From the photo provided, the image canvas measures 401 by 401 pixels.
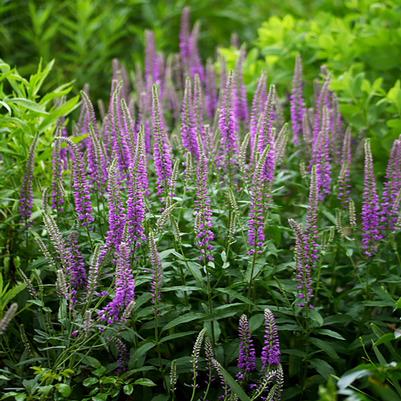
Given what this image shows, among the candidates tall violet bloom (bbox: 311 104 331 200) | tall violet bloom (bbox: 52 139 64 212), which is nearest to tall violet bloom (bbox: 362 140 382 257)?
tall violet bloom (bbox: 311 104 331 200)

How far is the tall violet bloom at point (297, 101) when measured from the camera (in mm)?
4160

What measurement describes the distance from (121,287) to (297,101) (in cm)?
196

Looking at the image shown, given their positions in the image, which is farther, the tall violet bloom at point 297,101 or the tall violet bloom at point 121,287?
the tall violet bloom at point 297,101

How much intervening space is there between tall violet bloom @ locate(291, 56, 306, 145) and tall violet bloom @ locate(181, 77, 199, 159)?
85 cm

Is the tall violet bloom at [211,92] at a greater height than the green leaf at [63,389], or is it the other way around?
the tall violet bloom at [211,92]

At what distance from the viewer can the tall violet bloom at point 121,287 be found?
2764 mm

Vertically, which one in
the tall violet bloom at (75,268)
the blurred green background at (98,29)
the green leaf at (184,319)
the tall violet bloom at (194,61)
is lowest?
the green leaf at (184,319)

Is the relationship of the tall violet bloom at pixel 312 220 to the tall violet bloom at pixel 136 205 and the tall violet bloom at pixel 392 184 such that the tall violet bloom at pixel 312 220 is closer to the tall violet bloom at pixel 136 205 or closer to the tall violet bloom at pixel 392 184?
the tall violet bloom at pixel 392 184

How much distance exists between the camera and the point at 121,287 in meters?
2.81

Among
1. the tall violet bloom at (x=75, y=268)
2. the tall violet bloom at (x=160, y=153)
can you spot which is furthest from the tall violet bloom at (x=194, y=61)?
the tall violet bloom at (x=75, y=268)

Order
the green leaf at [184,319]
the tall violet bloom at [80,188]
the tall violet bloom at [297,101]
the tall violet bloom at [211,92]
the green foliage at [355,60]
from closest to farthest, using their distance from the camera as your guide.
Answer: the green leaf at [184,319], the tall violet bloom at [80,188], the tall violet bloom at [297,101], the green foliage at [355,60], the tall violet bloom at [211,92]

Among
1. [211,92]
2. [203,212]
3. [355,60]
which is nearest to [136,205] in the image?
[203,212]

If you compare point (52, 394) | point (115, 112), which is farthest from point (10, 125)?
point (52, 394)

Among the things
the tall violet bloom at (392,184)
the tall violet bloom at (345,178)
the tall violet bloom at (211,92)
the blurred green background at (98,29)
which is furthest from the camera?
the blurred green background at (98,29)
